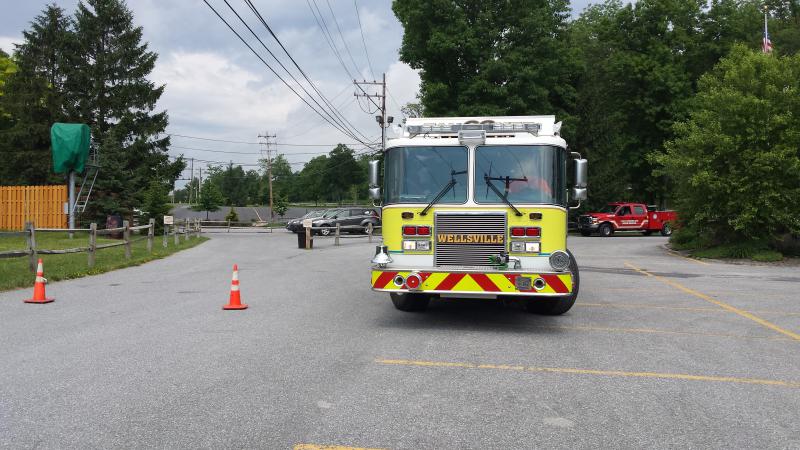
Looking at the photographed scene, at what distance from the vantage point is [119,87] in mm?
41625

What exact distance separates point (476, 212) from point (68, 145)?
75.7 ft

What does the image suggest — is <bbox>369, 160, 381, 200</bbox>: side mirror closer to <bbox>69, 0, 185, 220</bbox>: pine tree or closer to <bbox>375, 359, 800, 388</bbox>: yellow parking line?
<bbox>375, 359, 800, 388</bbox>: yellow parking line

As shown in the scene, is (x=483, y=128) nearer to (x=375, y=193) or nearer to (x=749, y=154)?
(x=375, y=193)

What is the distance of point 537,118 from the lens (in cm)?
912

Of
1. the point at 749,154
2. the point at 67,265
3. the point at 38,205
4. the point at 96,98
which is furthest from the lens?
the point at 96,98

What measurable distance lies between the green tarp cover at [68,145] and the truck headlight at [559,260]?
23.8 meters

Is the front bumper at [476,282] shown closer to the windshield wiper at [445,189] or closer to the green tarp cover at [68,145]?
the windshield wiper at [445,189]

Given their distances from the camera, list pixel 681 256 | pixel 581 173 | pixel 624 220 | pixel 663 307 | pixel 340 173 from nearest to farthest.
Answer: pixel 581 173 → pixel 663 307 → pixel 681 256 → pixel 624 220 → pixel 340 173

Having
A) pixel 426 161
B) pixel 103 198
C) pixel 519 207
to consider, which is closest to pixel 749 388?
pixel 519 207

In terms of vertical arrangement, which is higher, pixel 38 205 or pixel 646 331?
pixel 38 205

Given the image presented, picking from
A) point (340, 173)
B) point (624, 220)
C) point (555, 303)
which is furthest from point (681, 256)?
point (340, 173)

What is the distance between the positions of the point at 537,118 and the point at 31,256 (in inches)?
419

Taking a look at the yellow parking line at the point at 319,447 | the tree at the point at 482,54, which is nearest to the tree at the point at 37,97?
the tree at the point at 482,54

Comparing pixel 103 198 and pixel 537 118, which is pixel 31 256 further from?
pixel 103 198
